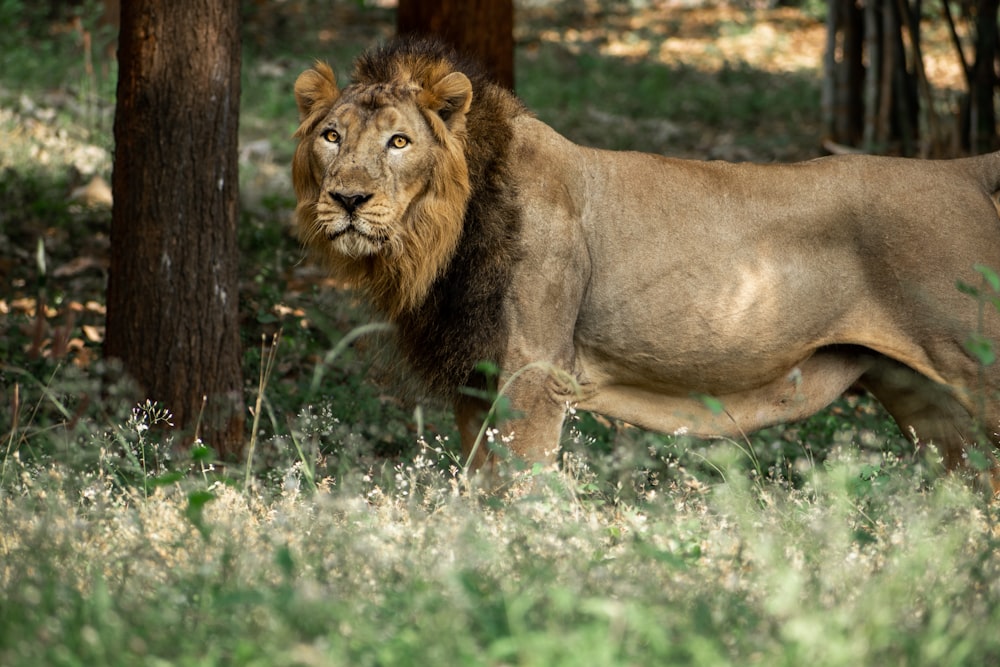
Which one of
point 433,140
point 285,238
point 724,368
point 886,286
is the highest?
point 433,140

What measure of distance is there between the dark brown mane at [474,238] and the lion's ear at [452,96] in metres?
0.07

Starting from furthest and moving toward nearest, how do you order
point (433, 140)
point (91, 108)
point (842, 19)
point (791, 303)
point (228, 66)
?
point (842, 19)
point (91, 108)
point (228, 66)
point (791, 303)
point (433, 140)

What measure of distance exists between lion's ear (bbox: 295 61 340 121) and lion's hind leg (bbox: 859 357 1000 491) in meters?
2.45

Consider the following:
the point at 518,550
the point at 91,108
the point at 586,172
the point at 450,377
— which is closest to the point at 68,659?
the point at 518,550

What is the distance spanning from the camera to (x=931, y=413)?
5.42 m

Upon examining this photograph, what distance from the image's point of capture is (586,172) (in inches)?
194

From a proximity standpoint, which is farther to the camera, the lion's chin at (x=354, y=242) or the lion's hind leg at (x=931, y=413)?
the lion's hind leg at (x=931, y=413)

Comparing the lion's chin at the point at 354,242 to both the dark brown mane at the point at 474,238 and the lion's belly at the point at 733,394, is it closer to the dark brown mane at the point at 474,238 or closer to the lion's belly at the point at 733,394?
the dark brown mane at the point at 474,238

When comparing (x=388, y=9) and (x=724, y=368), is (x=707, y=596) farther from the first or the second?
(x=388, y=9)

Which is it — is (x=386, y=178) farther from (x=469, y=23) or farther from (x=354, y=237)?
(x=469, y=23)

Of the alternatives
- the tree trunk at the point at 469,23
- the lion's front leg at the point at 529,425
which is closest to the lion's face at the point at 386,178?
the lion's front leg at the point at 529,425

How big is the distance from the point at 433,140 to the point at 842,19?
8.09 metres

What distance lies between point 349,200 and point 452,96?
1.92 feet

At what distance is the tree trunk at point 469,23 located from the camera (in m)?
7.71
